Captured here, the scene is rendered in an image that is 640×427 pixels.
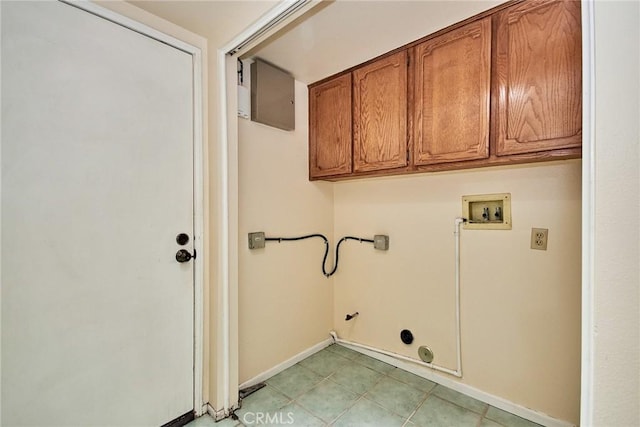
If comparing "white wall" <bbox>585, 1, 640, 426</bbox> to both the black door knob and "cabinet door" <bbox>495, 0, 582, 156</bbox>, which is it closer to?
"cabinet door" <bbox>495, 0, 582, 156</bbox>

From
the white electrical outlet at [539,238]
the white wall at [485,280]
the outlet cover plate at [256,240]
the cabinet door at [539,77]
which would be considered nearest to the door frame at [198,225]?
the outlet cover plate at [256,240]

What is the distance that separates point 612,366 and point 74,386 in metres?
1.92

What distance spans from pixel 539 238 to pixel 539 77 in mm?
855

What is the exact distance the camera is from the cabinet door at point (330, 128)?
2098 mm

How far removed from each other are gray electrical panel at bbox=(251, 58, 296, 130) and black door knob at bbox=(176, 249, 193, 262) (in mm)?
999

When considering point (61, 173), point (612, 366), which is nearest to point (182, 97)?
point (61, 173)

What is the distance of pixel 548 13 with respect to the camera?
4.33 feet

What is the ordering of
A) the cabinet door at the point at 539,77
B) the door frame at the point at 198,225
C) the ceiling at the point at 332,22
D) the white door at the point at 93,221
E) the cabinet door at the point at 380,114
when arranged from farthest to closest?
the cabinet door at the point at 380,114 → the door frame at the point at 198,225 → the ceiling at the point at 332,22 → the cabinet door at the point at 539,77 → the white door at the point at 93,221

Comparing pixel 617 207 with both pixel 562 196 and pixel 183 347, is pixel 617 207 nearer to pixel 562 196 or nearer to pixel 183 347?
pixel 562 196

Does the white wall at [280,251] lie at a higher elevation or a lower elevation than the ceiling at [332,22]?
lower

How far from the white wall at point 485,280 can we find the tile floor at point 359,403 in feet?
0.55

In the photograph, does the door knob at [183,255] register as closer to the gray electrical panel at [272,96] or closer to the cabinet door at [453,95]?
the gray electrical panel at [272,96]

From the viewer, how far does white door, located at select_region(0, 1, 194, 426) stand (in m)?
1.11

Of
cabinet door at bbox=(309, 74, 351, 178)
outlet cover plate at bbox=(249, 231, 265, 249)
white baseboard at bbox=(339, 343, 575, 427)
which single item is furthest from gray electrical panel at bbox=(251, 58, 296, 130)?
white baseboard at bbox=(339, 343, 575, 427)
